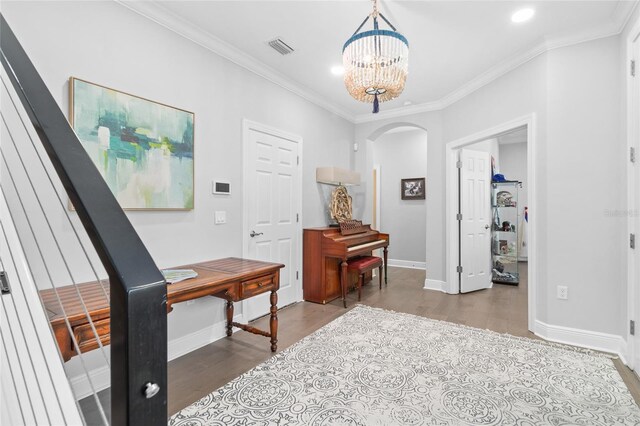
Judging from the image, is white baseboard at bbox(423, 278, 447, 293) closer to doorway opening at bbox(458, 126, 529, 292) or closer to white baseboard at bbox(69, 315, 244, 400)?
doorway opening at bbox(458, 126, 529, 292)

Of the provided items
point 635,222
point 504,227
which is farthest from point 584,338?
point 504,227

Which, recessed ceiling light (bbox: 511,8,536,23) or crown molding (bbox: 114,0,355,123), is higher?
recessed ceiling light (bbox: 511,8,536,23)

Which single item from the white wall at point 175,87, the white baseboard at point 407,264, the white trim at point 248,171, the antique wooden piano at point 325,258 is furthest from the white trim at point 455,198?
the white wall at point 175,87

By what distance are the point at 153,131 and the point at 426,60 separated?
2.71 metres

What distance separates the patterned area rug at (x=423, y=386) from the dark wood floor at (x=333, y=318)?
148 millimetres

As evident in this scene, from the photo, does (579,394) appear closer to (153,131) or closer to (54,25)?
(153,131)

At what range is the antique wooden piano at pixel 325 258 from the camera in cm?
386

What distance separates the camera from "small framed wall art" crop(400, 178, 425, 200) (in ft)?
20.4

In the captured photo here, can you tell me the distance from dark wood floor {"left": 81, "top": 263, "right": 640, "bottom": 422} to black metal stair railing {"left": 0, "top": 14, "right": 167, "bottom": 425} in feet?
5.78

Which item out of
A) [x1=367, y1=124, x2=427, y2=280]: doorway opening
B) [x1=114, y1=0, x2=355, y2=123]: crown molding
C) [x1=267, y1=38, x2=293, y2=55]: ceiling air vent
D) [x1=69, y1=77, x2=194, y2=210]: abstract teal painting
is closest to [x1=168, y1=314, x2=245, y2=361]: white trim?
[x1=69, y1=77, x2=194, y2=210]: abstract teal painting

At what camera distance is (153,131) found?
2420 mm

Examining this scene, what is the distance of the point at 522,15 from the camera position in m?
2.56

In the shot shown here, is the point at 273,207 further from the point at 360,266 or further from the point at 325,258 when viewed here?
the point at 360,266

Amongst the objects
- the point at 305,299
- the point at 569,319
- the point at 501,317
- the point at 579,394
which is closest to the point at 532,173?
the point at 569,319
